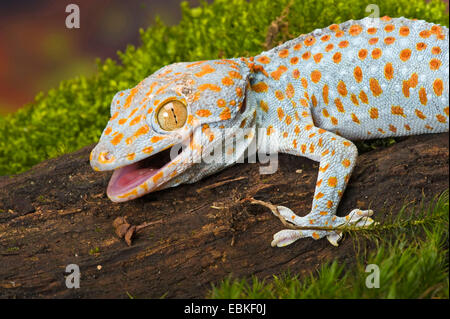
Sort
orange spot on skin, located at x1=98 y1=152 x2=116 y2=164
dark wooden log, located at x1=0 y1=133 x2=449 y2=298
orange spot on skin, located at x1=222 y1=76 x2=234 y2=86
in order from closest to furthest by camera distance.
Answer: dark wooden log, located at x1=0 y1=133 x2=449 y2=298 → orange spot on skin, located at x1=98 y1=152 x2=116 y2=164 → orange spot on skin, located at x1=222 y1=76 x2=234 y2=86

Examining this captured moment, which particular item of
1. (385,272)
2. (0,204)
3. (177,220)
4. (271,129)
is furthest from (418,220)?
(0,204)

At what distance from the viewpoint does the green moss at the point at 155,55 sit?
4.46 m

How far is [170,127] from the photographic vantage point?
2992mm

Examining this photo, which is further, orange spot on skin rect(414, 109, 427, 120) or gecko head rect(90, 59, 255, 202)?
orange spot on skin rect(414, 109, 427, 120)

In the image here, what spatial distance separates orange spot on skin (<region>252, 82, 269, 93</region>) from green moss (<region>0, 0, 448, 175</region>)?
1.25 m

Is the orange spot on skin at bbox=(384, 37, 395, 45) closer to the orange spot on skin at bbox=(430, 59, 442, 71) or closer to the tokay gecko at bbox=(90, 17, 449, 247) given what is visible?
the tokay gecko at bbox=(90, 17, 449, 247)

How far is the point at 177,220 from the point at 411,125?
5.19 ft

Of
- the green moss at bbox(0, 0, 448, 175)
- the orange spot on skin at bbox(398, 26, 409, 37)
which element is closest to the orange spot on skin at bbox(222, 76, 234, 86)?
the orange spot on skin at bbox(398, 26, 409, 37)

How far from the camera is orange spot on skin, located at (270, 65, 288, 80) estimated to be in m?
3.35

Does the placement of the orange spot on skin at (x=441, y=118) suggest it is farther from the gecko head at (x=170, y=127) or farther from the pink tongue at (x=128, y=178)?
the pink tongue at (x=128, y=178)

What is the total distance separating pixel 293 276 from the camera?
2793mm

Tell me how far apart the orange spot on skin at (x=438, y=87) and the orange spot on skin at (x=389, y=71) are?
0.84 ft

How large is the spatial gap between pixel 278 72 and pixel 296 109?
28 cm

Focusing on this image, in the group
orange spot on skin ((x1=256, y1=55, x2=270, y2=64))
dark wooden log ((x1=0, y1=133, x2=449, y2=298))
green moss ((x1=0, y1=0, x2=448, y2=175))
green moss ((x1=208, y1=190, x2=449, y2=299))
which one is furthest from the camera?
green moss ((x1=0, y1=0, x2=448, y2=175))
